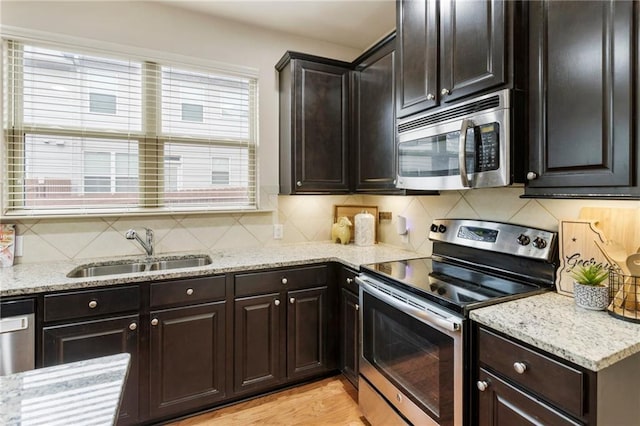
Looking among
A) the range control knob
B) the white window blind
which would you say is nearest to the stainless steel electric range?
the range control knob

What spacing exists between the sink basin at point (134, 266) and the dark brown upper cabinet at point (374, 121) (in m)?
1.31

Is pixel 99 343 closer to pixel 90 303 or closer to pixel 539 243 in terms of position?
pixel 90 303

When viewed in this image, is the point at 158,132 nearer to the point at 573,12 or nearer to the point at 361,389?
the point at 361,389

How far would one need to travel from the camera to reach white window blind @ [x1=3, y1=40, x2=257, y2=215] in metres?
2.07

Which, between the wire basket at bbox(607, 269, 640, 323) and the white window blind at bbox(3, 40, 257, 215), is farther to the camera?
the white window blind at bbox(3, 40, 257, 215)

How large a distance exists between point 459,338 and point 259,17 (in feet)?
8.32

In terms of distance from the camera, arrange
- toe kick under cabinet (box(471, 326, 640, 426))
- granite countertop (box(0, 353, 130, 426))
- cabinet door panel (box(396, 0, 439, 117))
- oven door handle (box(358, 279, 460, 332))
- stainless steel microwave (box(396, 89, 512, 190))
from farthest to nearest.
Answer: cabinet door panel (box(396, 0, 439, 117)) < stainless steel microwave (box(396, 89, 512, 190)) < oven door handle (box(358, 279, 460, 332)) < toe kick under cabinet (box(471, 326, 640, 426)) < granite countertop (box(0, 353, 130, 426))

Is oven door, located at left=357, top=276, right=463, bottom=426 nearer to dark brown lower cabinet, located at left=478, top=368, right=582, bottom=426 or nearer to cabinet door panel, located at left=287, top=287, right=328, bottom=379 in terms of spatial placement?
dark brown lower cabinet, located at left=478, top=368, right=582, bottom=426

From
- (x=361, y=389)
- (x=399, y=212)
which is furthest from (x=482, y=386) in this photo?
(x=399, y=212)

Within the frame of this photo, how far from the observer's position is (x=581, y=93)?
4.00 feet

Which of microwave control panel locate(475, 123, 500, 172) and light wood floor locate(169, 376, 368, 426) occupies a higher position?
microwave control panel locate(475, 123, 500, 172)

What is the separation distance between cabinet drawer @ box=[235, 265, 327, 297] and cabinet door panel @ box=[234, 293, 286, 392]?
5cm

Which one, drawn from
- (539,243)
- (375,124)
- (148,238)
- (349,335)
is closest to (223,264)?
(148,238)

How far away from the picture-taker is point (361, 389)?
77.1 inches
